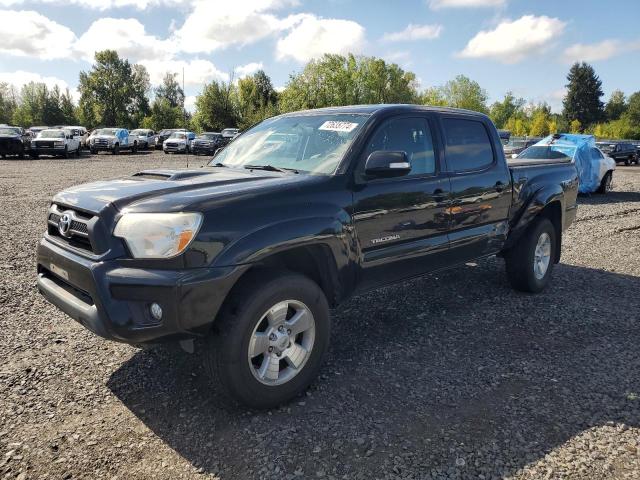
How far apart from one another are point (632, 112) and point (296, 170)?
306 ft

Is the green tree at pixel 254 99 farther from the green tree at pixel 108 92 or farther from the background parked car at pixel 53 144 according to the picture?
the background parked car at pixel 53 144

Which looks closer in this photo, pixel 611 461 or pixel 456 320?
pixel 611 461

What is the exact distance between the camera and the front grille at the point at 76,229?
115 inches

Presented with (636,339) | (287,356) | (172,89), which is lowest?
(636,339)

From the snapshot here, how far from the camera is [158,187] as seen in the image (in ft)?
10.2

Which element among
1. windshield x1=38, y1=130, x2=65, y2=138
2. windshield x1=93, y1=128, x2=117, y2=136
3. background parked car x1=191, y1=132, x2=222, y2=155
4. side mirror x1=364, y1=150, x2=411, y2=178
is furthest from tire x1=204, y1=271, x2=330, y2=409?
windshield x1=93, y1=128, x2=117, y2=136

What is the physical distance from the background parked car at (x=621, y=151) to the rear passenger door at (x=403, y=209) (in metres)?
31.8

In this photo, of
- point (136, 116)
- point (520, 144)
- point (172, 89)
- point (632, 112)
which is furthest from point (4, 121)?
point (632, 112)

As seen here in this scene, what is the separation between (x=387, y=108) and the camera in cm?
390

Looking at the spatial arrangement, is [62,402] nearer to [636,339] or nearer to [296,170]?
[296,170]

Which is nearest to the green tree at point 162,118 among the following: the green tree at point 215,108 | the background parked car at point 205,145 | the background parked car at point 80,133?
the green tree at point 215,108

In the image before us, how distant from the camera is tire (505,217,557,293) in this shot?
5223 millimetres

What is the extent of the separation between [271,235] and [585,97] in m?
97.4

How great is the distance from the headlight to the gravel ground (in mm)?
1074
